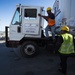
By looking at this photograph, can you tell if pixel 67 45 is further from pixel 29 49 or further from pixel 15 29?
pixel 15 29

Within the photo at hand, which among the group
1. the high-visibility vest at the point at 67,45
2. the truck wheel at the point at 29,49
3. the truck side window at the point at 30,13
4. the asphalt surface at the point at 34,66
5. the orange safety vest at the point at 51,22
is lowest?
the asphalt surface at the point at 34,66

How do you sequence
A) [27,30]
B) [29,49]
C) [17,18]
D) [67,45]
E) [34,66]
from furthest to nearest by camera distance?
[17,18] → [27,30] → [29,49] → [34,66] → [67,45]

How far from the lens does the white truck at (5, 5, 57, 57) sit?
30.3 ft

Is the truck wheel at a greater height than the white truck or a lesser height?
lesser

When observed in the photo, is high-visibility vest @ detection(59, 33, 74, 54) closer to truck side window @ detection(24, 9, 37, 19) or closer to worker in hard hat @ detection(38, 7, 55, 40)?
worker in hard hat @ detection(38, 7, 55, 40)

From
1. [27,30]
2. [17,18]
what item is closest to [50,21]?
[27,30]

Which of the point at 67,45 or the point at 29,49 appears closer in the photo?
the point at 67,45

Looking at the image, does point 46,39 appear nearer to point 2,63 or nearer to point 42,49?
point 42,49

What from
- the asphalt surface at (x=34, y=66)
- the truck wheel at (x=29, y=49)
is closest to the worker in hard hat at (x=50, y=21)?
the truck wheel at (x=29, y=49)

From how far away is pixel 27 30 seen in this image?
9.33 metres

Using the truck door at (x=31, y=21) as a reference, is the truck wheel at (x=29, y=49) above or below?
below

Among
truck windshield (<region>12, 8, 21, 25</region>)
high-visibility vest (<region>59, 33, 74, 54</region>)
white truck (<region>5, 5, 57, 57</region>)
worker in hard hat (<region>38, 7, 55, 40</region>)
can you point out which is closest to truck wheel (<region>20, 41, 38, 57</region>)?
white truck (<region>5, 5, 57, 57</region>)

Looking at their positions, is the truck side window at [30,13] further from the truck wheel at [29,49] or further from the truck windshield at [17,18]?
the truck wheel at [29,49]

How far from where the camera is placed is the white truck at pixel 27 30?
9.23 m
